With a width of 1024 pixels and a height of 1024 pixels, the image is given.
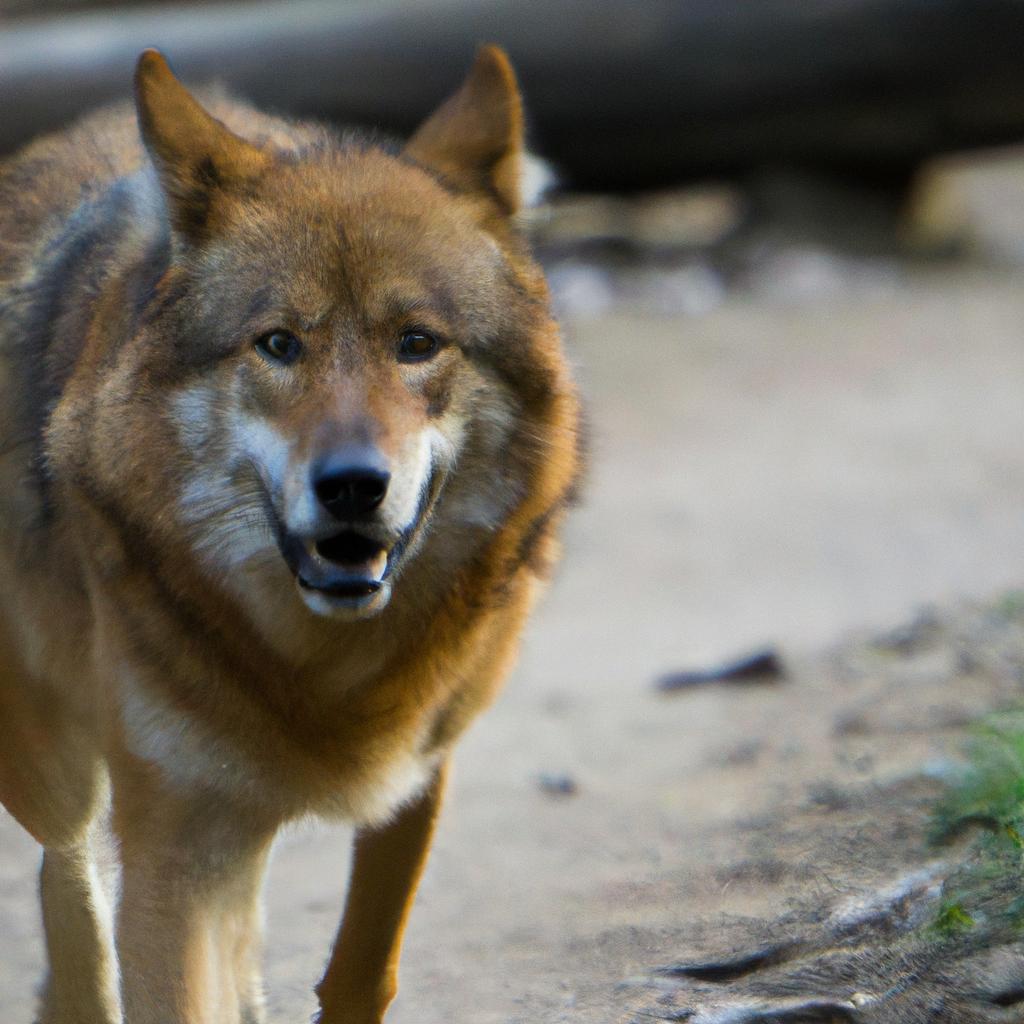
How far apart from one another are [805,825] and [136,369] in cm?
231

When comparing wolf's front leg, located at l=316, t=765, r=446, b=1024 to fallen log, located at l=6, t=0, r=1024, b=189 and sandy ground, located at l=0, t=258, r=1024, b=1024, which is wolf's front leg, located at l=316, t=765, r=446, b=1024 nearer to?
sandy ground, located at l=0, t=258, r=1024, b=1024

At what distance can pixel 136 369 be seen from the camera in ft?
11.2

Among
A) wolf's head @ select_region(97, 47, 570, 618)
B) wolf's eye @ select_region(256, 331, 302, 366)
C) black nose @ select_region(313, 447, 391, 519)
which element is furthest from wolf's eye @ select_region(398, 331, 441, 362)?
black nose @ select_region(313, 447, 391, 519)

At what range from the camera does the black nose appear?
3.05m

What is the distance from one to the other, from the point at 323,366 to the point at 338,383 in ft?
0.20

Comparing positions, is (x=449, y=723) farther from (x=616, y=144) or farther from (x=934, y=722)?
(x=616, y=144)

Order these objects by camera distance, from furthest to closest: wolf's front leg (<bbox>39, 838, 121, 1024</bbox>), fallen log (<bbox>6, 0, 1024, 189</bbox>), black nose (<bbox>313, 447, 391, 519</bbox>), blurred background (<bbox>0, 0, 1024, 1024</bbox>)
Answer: fallen log (<bbox>6, 0, 1024, 189</bbox>) → blurred background (<bbox>0, 0, 1024, 1024</bbox>) → wolf's front leg (<bbox>39, 838, 121, 1024</bbox>) → black nose (<bbox>313, 447, 391, 519</bbox>)

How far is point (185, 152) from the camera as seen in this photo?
11.3ft

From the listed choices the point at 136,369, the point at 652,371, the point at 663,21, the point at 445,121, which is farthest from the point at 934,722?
the point at 663,21

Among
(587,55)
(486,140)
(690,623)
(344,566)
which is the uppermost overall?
(486,140)

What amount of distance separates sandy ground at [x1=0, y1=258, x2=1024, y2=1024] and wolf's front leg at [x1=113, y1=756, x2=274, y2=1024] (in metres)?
0.77

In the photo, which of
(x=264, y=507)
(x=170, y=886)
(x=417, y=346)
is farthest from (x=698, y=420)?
(x=170, y=886)

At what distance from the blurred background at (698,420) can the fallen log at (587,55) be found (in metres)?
0.03

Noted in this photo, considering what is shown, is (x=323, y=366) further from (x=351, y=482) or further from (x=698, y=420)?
(x=698, y=420)
